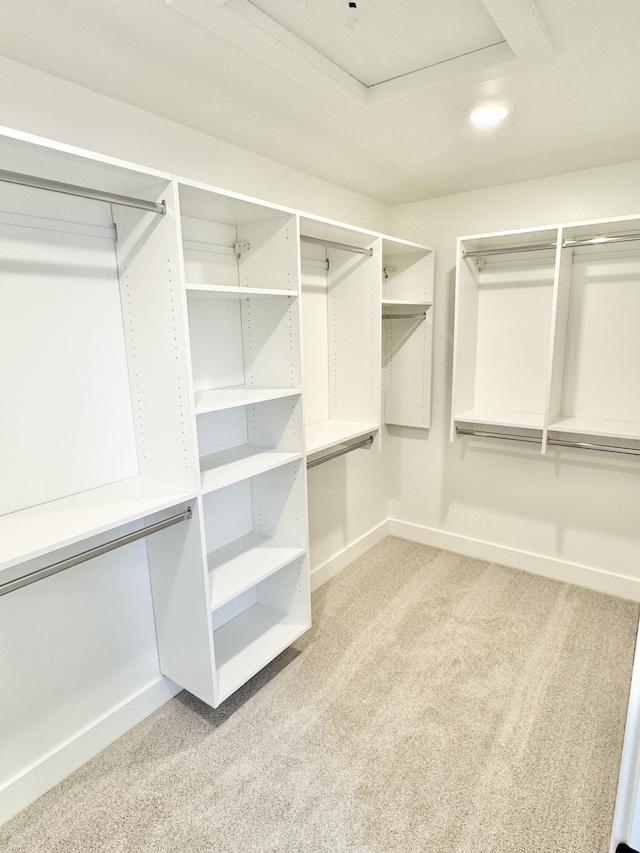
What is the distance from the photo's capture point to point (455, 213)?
3.08 metres

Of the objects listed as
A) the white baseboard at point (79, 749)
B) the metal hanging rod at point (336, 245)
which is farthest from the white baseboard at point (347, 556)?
the metal hanging rod at point (336, 245)

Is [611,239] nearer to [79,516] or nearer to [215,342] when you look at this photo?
[215,342]

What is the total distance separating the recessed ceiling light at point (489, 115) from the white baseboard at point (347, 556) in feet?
8.15

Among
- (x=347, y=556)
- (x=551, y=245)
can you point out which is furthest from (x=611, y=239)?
(x=347, y=556)

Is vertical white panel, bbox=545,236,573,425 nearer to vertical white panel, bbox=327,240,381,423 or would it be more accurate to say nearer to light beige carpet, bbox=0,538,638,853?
vertical white panel, bbox=327,240,381,423

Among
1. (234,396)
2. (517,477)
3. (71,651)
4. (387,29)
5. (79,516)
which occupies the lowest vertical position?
(71,651)

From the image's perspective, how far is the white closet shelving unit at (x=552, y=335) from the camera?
8.48 feet

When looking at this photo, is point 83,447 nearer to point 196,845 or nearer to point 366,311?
point 196,845

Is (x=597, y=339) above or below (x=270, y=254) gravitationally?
below

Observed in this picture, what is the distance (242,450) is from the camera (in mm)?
2232

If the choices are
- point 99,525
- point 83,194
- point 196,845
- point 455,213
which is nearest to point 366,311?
point 455,213

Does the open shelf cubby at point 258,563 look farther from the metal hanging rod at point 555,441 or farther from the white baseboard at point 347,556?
the metal hanging rod at point 555,441

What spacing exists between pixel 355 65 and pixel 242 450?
1534 millimetres

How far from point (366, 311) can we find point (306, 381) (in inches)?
20.4
